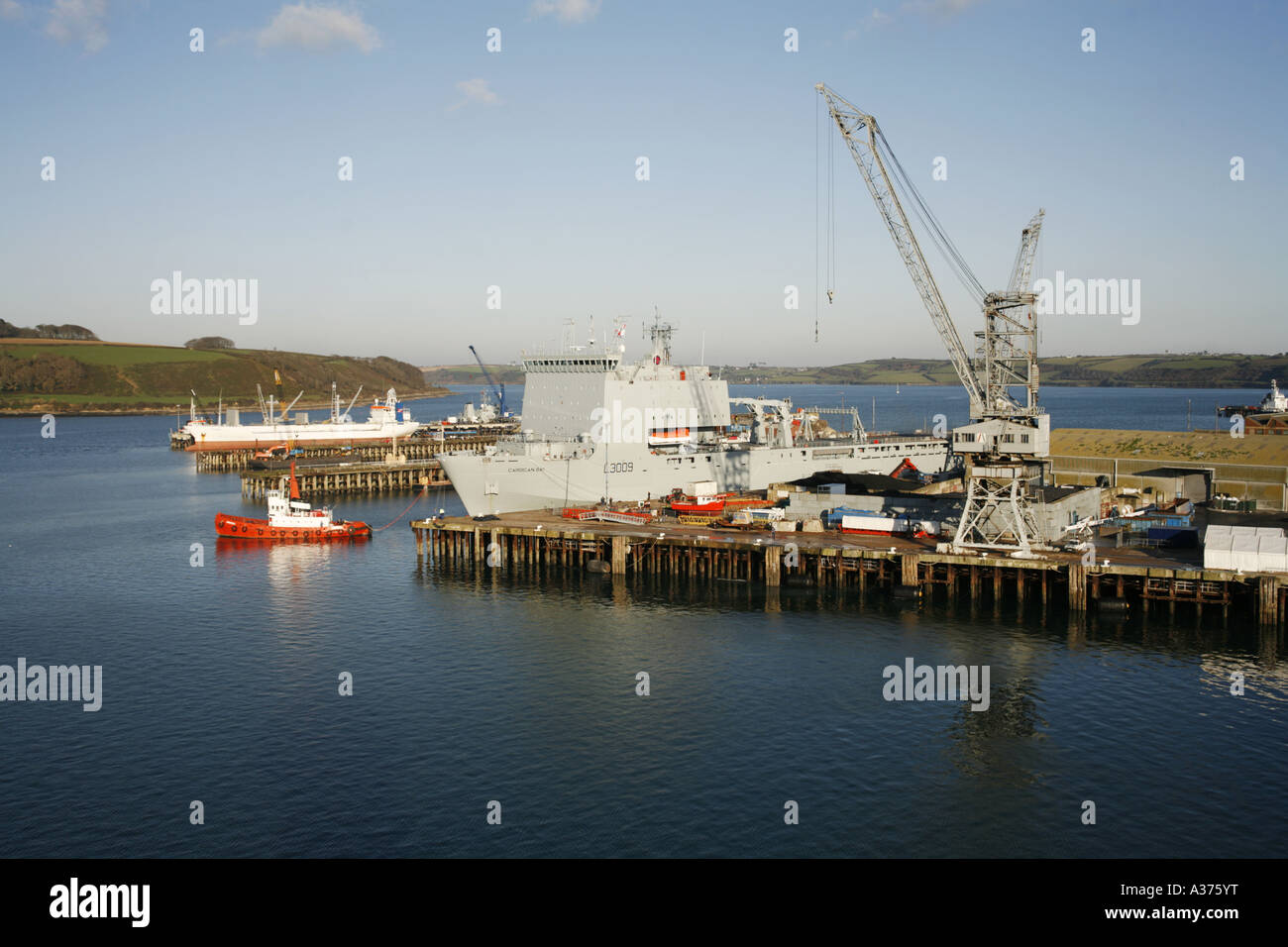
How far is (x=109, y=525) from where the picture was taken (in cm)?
7719

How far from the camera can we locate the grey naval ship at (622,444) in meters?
66.6

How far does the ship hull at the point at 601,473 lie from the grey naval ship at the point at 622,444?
0.07 m

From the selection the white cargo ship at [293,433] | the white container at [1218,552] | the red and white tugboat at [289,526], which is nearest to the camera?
the white container at [1218,552]

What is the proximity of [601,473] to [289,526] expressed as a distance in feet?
76.3

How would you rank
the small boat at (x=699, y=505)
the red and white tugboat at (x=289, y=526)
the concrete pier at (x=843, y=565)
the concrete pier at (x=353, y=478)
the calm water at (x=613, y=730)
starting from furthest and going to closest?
the concrete pier at (x=353, y=478), the red and white tugboat at (x=289, y=526), the small boat at (x=699, y=505), the concrete pier at (x=843, y=565), the calm water at (x=613, y=730)

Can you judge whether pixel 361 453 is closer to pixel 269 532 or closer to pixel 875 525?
pixel 269 532

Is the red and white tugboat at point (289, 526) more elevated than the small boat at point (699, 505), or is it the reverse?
the small boat at point (699, 505)

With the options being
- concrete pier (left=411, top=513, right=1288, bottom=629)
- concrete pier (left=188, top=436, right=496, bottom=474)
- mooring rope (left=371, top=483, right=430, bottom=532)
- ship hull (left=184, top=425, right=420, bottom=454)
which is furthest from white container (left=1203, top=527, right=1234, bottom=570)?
ship hull (left=184, top=425, right=420, bottom=454)

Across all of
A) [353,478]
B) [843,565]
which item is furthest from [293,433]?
[843,565]

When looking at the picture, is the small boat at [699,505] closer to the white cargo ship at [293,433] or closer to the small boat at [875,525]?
the small boat at [875,525]

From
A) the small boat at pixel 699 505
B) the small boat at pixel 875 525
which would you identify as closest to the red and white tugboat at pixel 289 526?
the small boat at pixel 699 505

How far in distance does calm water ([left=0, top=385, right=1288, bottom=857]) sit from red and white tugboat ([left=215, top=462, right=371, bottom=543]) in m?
15.7

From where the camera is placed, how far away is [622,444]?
69.8m
